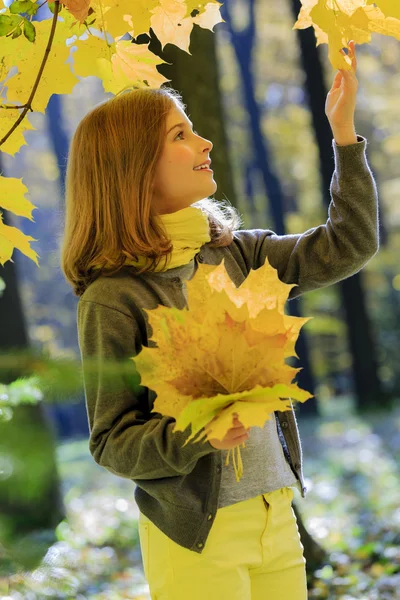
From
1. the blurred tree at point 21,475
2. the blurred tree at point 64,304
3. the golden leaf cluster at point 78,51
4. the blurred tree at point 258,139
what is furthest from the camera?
the blurred tree at point 64,304

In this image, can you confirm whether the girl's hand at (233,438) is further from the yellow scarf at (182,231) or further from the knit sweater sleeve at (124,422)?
the yellow scarf at (182,231)

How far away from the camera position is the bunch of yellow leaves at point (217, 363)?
1034 millimetres

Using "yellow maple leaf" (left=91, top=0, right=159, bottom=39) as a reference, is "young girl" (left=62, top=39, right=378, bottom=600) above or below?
below

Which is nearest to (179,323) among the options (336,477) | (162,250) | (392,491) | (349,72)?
(162,250)

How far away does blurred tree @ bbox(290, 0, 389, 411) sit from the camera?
7.84 metres

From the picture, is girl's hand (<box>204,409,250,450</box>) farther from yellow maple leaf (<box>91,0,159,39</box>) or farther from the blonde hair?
yellow maple leaf (<box>91,0,159,39</box>)

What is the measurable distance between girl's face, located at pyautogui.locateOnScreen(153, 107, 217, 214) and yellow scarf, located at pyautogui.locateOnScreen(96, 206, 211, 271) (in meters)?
0.04

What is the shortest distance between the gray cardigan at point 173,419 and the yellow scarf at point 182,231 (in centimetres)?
4

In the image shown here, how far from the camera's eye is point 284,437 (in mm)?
1678

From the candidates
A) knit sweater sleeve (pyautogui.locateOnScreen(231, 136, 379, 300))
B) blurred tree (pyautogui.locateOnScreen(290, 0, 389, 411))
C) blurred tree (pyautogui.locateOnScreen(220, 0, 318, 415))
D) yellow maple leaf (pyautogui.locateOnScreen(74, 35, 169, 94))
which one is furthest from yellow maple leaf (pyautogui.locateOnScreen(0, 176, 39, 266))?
blurred tree (pyautogui.locateOnScreen(220, 0, 318, 415))

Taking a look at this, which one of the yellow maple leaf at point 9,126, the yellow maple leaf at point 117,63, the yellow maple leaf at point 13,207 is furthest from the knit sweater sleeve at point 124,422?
the yellow maple leaf at point 117,63

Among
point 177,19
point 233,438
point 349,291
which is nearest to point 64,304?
point 349,291

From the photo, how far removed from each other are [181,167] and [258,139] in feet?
39.0

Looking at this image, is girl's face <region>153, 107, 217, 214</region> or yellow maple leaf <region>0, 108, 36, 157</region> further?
girl's face <region>153, 107, 217, 214</region>
